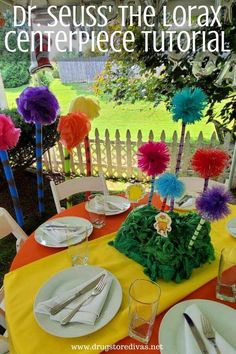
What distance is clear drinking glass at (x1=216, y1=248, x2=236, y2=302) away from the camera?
82 centimetres

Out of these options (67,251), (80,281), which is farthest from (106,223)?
(80,281)

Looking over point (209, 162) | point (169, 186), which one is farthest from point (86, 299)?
point (209, 162)

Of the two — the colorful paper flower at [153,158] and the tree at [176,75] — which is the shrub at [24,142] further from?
the colorful paper flower at [153,158]

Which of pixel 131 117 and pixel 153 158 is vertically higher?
pixel 153 158

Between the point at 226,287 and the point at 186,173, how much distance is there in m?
2.16

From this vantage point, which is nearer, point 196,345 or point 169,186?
point 196,345

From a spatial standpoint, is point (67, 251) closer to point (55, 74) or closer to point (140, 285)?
point (140, 285)

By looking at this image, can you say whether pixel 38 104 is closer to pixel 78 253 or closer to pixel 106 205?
pixel 106 205

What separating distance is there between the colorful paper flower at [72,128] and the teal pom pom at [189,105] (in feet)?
3.00

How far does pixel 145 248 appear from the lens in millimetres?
926

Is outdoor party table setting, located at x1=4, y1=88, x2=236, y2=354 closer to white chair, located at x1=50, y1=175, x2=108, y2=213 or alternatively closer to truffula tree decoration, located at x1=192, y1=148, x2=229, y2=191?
truffula tree decoration, located at x1=192, y1=148, x2=229, y2=191

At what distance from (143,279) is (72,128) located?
3.64 ft

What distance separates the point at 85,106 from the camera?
189cm

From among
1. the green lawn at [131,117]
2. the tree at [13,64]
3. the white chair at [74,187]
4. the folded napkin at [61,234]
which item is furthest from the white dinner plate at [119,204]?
the green lawn at [131,117]
